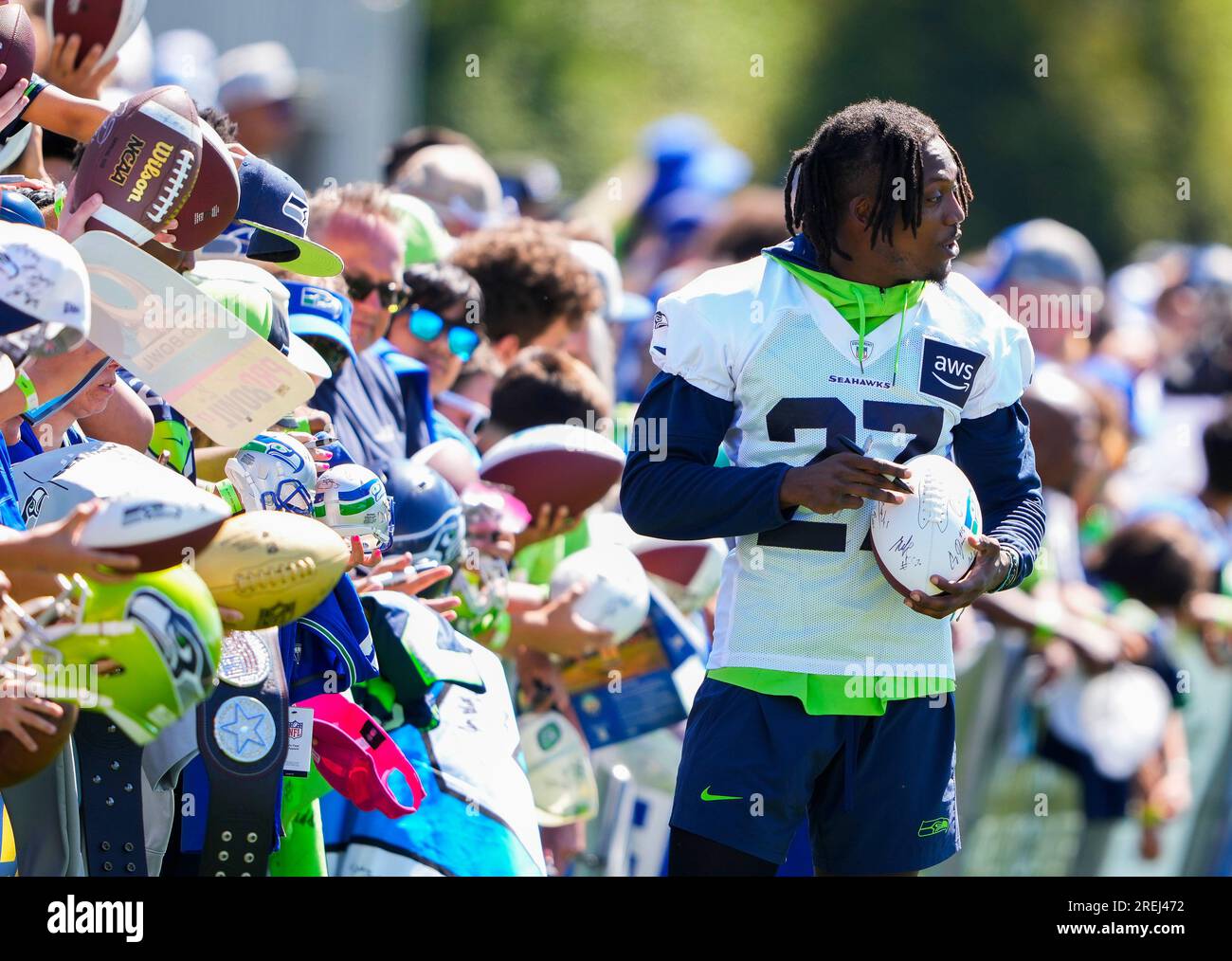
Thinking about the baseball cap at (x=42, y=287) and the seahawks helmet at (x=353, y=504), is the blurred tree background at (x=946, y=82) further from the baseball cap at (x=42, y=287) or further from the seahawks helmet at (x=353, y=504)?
the baseball cap at (x=42, y=287)

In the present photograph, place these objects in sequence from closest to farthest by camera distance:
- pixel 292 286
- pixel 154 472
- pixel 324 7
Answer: pixel 154 472, pixel 292 286, pixel 324 7

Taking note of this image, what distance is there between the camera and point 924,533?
12.2 feet

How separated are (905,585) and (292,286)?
69.0 inches

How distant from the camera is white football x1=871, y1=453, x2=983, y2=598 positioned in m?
3.74

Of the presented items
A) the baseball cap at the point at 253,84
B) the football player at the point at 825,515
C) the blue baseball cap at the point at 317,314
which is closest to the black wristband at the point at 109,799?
the football player at the point at 825,515

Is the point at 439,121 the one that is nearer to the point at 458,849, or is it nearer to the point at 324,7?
the point at 324,7

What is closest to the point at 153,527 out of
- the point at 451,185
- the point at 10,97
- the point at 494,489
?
the point at 10,97

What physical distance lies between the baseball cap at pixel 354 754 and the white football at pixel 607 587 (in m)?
1.26

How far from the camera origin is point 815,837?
397cm

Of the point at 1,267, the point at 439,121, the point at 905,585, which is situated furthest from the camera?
the point at 439,121

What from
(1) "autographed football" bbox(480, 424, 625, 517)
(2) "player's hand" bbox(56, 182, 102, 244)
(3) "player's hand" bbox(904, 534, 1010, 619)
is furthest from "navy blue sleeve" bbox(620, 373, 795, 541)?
(1) "autographed football" bbox(480, 424, 625, 517)

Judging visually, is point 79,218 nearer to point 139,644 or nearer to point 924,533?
point 139,644

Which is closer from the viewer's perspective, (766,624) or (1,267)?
(1,267)
